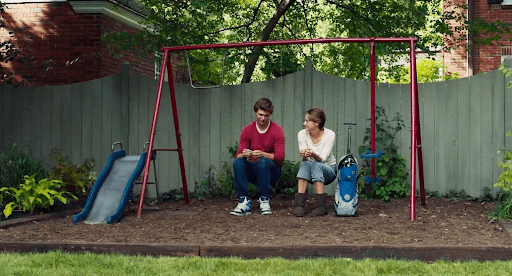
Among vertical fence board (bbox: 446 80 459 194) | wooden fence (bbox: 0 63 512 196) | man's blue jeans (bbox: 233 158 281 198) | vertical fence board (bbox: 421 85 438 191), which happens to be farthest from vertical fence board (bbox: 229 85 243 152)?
vertical fence board (bbox: 446 80 459 194)

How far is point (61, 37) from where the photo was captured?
11.6 meters

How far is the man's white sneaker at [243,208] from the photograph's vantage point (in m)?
7.02

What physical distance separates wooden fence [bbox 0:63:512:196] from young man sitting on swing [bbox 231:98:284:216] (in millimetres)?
1558

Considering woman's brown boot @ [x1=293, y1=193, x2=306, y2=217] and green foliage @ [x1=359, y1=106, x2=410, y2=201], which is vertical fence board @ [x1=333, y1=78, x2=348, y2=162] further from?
woman's brown boot @ [x1=293, y1=193, x2=306, y2=217]

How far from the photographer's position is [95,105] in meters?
9.10

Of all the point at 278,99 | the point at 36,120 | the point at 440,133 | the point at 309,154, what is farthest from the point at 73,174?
the point at 440,133

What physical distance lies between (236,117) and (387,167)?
224cm

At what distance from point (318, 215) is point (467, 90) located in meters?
→ 2.97

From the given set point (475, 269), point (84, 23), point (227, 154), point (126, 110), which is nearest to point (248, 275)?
point (475, 269)

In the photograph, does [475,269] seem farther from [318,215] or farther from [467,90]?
[467,90]

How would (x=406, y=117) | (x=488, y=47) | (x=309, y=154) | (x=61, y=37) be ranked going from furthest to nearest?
(x=488, y=47) < (x=61, y=37) < (x=406, y=117) < (x=309, y=154)

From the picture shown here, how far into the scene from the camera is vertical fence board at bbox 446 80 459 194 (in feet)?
27.5

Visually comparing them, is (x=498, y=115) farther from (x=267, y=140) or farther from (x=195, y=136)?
(x=195, y=136)

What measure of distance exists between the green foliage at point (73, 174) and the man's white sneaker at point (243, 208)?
2.31 m
